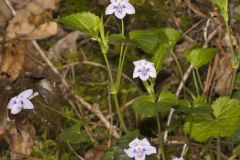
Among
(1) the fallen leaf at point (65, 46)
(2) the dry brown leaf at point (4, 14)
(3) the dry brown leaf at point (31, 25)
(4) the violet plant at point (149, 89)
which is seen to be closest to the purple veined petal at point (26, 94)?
(4) the violet plant at point (149, 89)

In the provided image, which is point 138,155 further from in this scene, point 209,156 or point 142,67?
point 209,156

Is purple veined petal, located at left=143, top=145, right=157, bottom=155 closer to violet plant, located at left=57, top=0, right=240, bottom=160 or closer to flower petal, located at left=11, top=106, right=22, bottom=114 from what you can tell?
violet plant, located at left=57, top=0, right=240, bottom=160

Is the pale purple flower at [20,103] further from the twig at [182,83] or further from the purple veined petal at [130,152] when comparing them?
the twig at [182,83]

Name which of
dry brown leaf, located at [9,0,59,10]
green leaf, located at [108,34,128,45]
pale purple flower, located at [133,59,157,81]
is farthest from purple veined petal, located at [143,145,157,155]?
dry brown leaf, located at [9,0,59,10]

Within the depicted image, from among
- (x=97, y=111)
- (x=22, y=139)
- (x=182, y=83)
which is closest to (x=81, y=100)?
(x=97, y=111)

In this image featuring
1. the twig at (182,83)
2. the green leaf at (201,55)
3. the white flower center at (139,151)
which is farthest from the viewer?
the twig at (182,83)

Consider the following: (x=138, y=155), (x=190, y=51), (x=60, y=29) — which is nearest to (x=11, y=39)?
(x=60, y=29)
